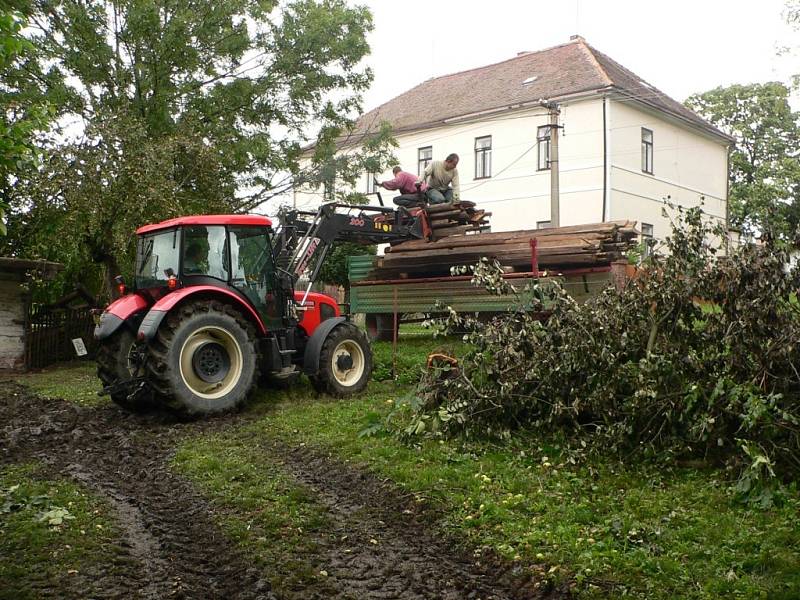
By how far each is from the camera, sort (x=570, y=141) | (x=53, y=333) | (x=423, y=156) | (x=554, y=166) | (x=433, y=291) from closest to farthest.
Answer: (x=433, y=291), (x=53, y=333), (x=554, y=166), (x=570, y=141), (x=423, y=156)

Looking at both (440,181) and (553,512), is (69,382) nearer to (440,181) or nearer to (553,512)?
(440,181)

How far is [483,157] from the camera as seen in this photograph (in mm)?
29703

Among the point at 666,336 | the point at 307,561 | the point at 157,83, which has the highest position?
the point at 157,83

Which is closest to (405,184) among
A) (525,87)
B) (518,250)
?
(518,250)

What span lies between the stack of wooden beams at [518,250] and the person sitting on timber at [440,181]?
851 mm

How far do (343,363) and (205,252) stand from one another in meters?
2.28

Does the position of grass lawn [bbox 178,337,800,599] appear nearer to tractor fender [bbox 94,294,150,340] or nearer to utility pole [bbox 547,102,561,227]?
tractor fender [bbox 94,294,150,340]

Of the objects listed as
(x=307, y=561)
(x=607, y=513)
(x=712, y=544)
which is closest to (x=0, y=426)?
(x=307, y=561)

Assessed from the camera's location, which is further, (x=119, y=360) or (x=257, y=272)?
(x=257, y=272)

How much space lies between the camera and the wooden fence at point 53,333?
15695mm

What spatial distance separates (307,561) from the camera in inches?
200

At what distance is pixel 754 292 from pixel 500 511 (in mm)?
2789

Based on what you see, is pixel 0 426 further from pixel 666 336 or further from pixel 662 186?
pixel 662 186

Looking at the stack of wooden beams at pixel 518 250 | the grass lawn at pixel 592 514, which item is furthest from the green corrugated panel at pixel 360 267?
the grass lawn at pixel 592 514
